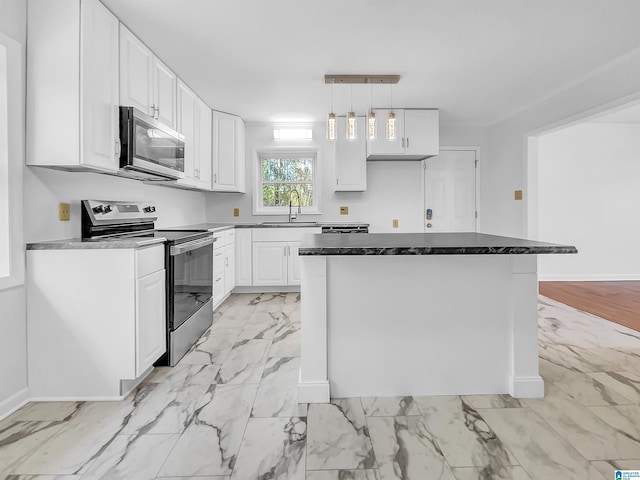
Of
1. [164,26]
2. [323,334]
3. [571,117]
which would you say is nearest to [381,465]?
[323,334]

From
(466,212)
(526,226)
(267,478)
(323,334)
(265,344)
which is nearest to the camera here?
(267,478)

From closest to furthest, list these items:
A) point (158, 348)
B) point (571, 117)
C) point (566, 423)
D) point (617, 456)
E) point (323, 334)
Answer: point (617, 456) < point (566, 423) < point (323, 334) < point (158, 348) < point (571, 117)

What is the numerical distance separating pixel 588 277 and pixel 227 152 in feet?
17.9

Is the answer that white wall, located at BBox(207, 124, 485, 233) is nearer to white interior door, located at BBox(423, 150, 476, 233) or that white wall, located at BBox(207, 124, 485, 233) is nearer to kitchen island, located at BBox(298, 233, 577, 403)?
white interior door, located at BBox(423, 150, 476, 233)

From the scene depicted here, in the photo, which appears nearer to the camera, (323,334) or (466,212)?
(323,334)

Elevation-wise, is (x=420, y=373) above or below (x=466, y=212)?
below

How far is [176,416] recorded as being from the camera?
1.84m

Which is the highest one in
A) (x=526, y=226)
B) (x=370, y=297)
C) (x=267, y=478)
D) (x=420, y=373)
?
(x=526, y=226)

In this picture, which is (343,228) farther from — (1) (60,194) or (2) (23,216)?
(2) (23,216)

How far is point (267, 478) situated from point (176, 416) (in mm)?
689

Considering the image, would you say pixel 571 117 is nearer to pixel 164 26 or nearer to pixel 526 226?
pixel 526 226

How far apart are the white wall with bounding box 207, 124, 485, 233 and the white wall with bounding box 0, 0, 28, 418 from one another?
3156 mm

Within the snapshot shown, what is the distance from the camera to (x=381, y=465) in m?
1.46

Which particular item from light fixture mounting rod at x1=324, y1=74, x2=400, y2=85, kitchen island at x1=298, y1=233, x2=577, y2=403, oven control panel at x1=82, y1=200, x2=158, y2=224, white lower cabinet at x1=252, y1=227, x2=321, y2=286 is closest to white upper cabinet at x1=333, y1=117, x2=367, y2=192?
white lower cabinet at x1=252, y1=227, x2=321, y2=286
